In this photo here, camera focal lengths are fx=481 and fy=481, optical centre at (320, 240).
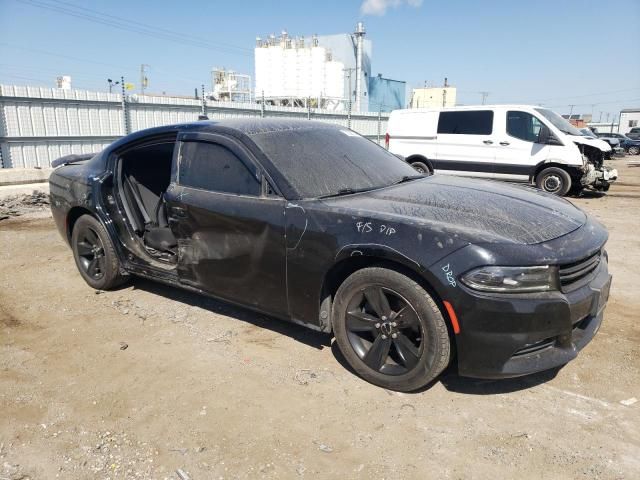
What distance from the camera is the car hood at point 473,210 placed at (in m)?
2.66

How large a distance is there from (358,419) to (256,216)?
57.5 inches

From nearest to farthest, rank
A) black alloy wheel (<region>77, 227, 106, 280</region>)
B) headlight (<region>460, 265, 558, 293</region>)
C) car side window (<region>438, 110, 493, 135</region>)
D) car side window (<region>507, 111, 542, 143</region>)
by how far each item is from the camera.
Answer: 1. headlight (<region>460, 265, 558, 293</region>)
2. black alloy wheel (<region>77, 227, 106, 280</region>)
3. car side window (<region>507, 111, 542, 143</region>)
4. car side window (<region>438, 110, 493, 135</region>)

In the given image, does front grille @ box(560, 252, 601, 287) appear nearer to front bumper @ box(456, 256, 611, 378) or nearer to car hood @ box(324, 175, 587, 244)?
front bumper @ box(456, 256, 611, 378)

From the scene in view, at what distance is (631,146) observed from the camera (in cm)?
2839

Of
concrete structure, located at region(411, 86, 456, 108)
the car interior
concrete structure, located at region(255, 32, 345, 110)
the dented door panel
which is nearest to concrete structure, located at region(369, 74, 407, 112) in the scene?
concrete structure, located at region(411, 86, 456, 108)

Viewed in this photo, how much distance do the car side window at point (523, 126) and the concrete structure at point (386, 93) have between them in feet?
103

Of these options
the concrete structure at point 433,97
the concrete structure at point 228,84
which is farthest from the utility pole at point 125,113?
the concrete structure at point 433,97

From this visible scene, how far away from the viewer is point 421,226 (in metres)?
2.70

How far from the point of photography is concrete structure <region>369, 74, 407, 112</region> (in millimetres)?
42688

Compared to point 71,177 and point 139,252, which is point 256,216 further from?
point 71,177

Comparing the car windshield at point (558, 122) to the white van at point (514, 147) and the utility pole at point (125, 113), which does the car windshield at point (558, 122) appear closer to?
the white van at point (514, 147)

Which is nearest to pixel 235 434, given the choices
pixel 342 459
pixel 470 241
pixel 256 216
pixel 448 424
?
pixel 342 459

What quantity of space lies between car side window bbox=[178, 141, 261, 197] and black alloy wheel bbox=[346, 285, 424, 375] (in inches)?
43.4

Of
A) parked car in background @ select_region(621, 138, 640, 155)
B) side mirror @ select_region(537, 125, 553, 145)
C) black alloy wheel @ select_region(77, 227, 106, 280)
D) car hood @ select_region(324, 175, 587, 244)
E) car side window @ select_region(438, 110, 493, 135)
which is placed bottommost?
black alloy wheel @ select_region(77, 227, 106, 280)
